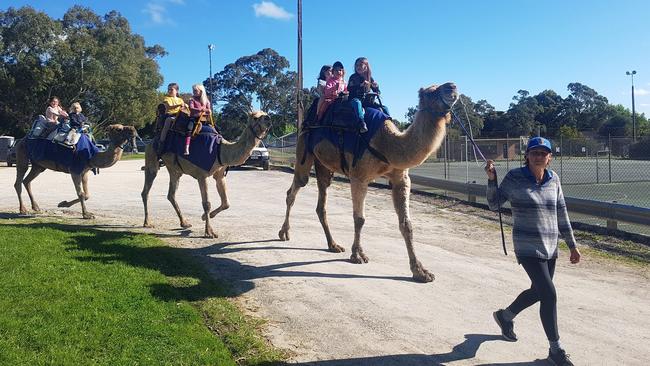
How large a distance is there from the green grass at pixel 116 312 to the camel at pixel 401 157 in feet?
7.70

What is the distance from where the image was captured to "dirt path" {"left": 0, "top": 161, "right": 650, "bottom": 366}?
4.63m

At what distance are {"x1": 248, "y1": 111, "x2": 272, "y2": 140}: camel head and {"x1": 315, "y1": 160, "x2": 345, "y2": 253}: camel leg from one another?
1057 millimetres

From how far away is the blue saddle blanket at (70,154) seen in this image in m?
12.3

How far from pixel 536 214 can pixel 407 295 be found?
2.10 meters

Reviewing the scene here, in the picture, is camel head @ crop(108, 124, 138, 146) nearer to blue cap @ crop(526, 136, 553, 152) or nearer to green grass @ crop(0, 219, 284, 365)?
green grass @ crop(0, 219, 284, 365)

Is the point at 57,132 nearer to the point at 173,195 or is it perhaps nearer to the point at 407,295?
the point at 173,195

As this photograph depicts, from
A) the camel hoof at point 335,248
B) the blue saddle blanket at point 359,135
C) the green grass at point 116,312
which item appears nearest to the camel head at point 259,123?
the blue saddle blanket at point 359,135

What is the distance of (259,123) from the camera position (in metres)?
9.37

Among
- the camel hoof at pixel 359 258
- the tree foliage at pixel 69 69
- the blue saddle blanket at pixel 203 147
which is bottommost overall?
the camel hoof at pixel 359 258

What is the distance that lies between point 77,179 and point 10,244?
4.17 meters

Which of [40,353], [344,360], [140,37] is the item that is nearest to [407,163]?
[344,360]

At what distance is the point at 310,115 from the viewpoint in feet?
29.6

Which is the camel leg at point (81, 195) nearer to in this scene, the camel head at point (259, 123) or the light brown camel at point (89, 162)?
the light brown camel at point (89, 162)

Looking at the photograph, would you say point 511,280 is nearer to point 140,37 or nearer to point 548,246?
point 548,246
